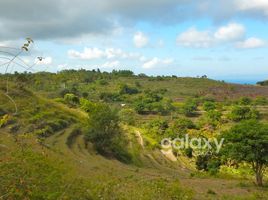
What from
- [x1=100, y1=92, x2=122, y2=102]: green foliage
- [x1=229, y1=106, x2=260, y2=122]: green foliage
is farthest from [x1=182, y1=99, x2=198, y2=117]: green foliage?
[x1=100, y1=92, x2=122, y2=102]: green foliage

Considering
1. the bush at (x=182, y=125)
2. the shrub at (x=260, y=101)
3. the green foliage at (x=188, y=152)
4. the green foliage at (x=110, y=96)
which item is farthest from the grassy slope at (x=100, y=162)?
the shrub at (x=260, y=101)

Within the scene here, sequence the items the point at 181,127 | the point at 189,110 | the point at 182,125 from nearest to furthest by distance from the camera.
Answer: the point at 181,127 < the point at 182,125 < the point at 189,110

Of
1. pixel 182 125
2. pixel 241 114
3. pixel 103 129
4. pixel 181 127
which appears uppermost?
pixel 103 129

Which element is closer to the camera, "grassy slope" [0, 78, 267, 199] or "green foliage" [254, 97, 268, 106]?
"grassy slope" [0, 78, 267, 199]

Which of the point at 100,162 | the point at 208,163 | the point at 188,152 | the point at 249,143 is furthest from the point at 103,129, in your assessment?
the point at 249,143

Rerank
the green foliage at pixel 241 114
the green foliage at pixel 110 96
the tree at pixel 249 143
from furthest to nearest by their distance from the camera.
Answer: the green foliage at pixel 110 96 → the green foliage at pixel 241 114 → the tree at pixel 249 143

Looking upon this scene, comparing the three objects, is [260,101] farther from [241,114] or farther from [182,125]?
[182,125]

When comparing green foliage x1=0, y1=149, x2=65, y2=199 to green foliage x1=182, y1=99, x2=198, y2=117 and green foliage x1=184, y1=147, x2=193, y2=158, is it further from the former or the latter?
green foliage x1=182, y1=99, x2=198, y2=117

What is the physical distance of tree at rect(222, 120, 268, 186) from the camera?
20.9 metres

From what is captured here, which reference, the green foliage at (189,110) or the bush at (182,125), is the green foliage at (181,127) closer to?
the bush at (182,125)

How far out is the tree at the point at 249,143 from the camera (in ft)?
68.5

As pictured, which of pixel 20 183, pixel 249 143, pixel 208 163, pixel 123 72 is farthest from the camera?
pixel 123 72

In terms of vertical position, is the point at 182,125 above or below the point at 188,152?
above

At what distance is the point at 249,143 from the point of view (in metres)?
20.9
